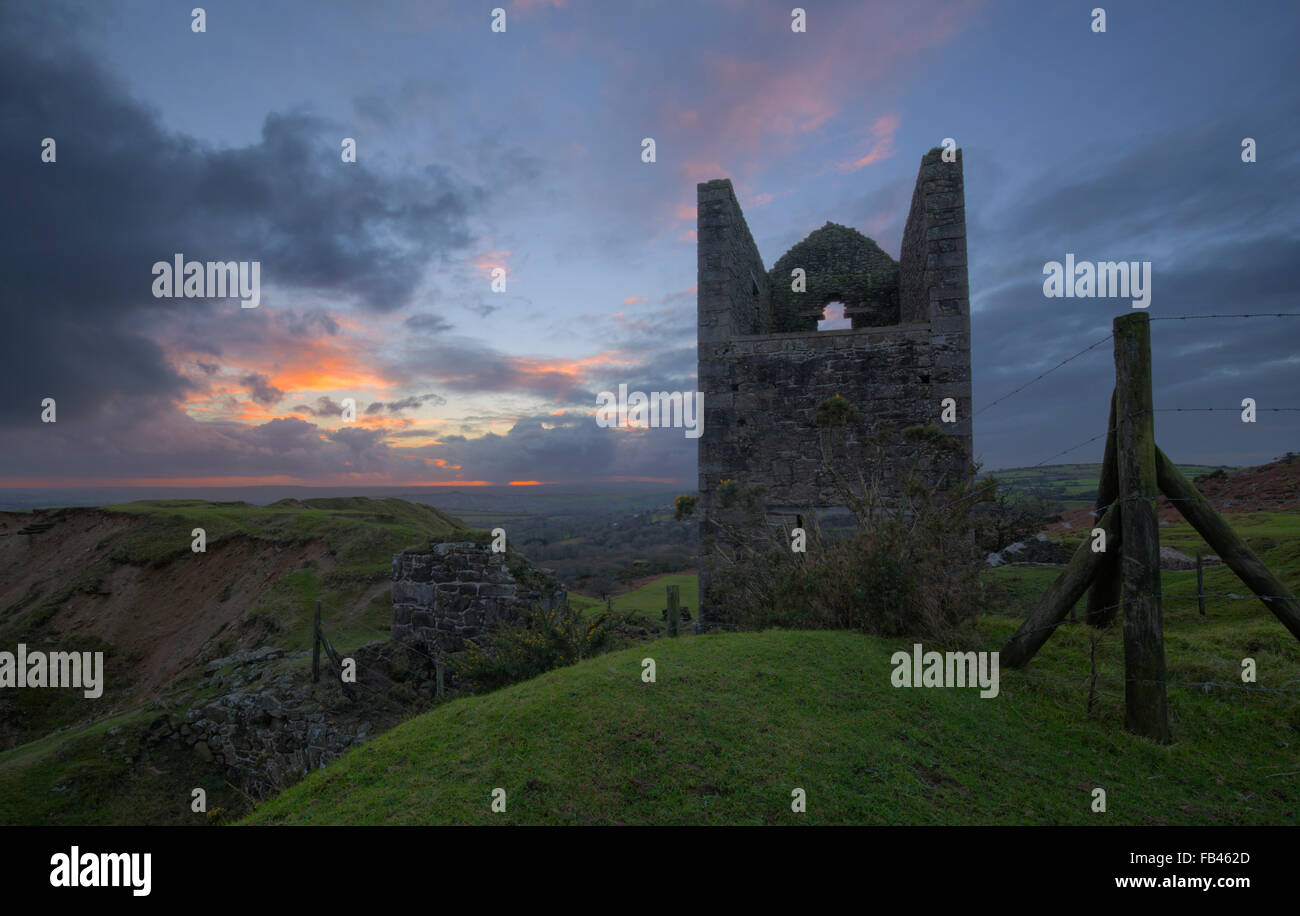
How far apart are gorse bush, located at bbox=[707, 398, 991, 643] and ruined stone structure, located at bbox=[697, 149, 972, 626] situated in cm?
37

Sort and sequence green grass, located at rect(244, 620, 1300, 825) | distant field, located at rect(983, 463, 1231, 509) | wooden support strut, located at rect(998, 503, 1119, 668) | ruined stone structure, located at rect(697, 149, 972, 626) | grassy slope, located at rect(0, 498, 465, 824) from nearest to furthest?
green grass, located at rect(244, 620, 1300, 825), wooden support strut, located at rect(998, 503, 1119, 668), grassy slope, located at rect(0, 498, 465, 824), ruined stone structure, located at rect(697, 149, 972, 626), distant field, located at rect(983, 463, 1231, 509)

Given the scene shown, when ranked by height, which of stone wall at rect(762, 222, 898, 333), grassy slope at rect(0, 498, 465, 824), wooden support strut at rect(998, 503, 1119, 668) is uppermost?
stone wall at rect(762, 222, 898, 333)

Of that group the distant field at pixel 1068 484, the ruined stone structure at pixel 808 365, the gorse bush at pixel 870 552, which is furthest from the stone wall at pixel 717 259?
the distant field at pixel 1068 484

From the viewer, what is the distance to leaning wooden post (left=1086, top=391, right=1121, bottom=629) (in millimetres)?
6590

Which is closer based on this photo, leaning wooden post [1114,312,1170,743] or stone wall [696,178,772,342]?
leaning wooden post [1114,312,1170,743]

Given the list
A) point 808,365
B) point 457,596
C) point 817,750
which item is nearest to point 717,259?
point 808,365

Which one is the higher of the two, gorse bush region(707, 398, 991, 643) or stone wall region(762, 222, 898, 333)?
stone wall region(762, 222, 898, 333)

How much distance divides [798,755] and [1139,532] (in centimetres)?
423

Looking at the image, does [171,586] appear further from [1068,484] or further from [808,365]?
[1068,484]

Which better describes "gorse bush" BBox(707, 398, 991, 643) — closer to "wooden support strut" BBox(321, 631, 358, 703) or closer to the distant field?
the distant field

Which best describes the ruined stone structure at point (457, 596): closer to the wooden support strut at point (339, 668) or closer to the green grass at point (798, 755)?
the wooden support strut at point (339, 668)

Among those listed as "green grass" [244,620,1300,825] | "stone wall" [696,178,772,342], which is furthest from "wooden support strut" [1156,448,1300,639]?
"stone wall" [696,178,772,342]

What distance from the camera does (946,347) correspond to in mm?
10977
